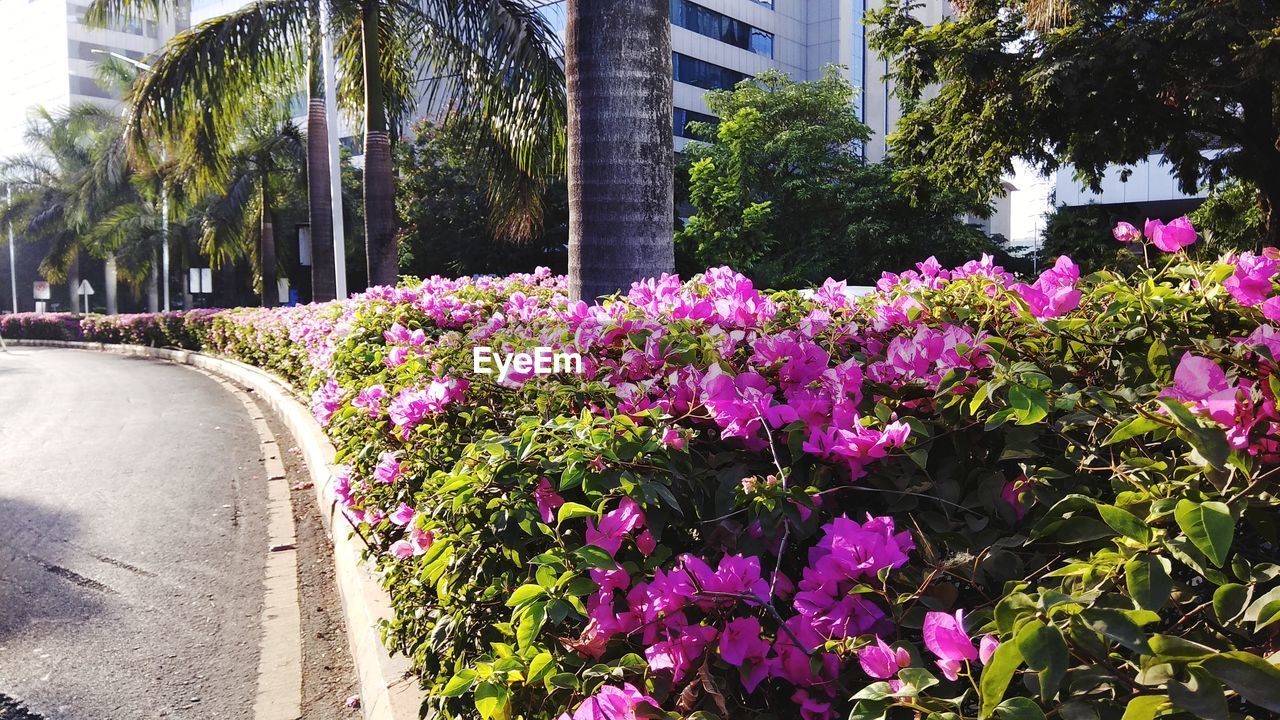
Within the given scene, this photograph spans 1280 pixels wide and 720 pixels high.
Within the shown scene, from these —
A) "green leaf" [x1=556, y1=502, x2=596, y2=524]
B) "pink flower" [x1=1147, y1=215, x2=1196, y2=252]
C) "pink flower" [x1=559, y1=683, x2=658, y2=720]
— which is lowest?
"pink flower" [x1=559, y1=683, x2=658, y2=720]

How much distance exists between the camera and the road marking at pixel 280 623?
3.49 m

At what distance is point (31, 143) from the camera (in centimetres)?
4553

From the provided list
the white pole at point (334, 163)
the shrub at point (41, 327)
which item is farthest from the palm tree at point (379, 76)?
the shrub at point (41, 327)

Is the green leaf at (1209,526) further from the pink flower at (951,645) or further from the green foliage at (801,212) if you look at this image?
the green foliage at (801,212)

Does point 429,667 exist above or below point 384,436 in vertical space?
below

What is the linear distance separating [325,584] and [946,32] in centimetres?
1397

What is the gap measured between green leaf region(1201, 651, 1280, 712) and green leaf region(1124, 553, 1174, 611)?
12 cm

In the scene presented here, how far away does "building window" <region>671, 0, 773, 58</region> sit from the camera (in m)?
47.1

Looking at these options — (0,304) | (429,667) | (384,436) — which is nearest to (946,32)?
(384,436)

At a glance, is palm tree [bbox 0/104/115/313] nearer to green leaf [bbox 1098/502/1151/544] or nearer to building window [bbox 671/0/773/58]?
building window [bbox 671/0/773/58]

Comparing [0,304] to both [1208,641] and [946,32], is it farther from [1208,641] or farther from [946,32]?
[1208,641]

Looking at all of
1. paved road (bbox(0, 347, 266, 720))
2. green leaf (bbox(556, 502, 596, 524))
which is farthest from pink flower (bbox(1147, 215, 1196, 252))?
paved road (bbox(0, 347, 266, 720))

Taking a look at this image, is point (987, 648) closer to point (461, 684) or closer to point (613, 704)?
point (613, 704)

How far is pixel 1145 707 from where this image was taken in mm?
1029
